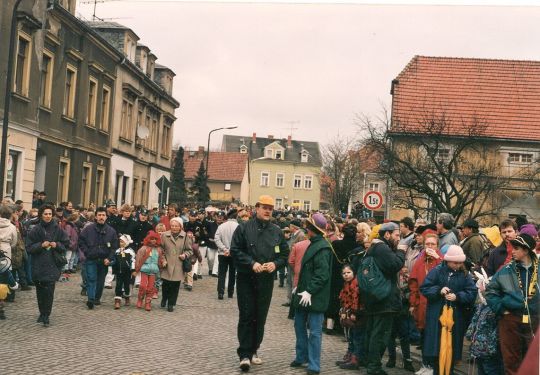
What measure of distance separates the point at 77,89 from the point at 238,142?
8806 centimetres

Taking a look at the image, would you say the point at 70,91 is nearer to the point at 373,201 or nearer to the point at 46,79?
the point at 46,79

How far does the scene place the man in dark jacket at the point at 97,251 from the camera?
13596 millimetres

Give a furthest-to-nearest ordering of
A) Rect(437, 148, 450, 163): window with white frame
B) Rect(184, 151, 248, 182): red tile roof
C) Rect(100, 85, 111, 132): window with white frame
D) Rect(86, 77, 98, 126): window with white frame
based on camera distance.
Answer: Rect(184, 151, 248, 182): red tile roof < Rect(100, 85, 111, 132): window with white frame < Rect(86, 77, 98, 126): window with white frame < Rect(437, 148, 450, 163): window with white frame

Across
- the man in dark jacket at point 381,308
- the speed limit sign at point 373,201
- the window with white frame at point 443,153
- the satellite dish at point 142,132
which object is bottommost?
the man in dark jacket at point 381,308

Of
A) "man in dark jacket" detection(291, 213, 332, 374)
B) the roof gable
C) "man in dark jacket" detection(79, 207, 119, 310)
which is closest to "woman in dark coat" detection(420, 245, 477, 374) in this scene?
"man in dark jacket" detection(291, 213, 332, 374)

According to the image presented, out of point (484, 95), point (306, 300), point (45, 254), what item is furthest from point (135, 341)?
point (484, 95)

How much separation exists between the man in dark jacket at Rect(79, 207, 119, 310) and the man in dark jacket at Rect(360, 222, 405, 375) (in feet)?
20.4

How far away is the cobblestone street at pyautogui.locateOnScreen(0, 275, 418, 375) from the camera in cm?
866

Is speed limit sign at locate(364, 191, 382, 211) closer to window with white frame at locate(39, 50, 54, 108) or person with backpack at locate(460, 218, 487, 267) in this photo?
person with backpack at locate(460, 218, 487, 267)

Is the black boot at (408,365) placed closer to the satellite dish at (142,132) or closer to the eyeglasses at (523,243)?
the eyeglasses at (523,243)

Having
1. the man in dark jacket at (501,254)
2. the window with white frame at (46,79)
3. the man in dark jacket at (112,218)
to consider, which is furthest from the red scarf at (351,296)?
the window with white frame at (46,79)

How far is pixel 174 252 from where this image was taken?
1454cm

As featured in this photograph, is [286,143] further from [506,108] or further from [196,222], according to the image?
[196,222]

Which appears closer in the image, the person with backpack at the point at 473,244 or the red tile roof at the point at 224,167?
the person with backpack at the point at 473,244
